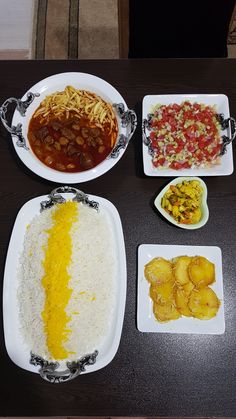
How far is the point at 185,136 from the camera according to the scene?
1502 millimetres

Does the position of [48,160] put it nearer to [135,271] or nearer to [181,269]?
[135,271]

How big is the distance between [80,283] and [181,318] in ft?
1.20

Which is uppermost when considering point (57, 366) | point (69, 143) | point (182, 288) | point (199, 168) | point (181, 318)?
point (69, 143)

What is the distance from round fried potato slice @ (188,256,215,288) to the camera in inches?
52.8

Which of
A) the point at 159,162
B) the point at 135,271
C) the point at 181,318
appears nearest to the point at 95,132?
the point at 159,162

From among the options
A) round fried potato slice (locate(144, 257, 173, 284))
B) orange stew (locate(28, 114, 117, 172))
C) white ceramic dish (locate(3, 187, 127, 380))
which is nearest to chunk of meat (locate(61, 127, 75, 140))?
orange stew (locate(28, 114, 117, 172))

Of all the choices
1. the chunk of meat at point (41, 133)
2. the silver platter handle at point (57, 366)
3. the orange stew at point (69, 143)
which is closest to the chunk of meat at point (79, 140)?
the orange stew at point (69, 143)

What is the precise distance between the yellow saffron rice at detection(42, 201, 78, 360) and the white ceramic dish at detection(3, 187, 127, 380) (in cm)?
9

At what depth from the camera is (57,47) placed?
282cm

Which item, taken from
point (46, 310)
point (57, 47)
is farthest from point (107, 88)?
point (57, 47)

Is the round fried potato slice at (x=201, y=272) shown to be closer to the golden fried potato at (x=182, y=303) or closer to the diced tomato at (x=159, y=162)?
the golden fried potato at (x=182, y=303)

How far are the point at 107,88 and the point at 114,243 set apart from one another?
618mm

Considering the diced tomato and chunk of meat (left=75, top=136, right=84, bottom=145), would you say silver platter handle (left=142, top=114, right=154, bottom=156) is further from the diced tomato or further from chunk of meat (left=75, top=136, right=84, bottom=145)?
chunk of meat (left=75, top=136, right=84, bottom=145)

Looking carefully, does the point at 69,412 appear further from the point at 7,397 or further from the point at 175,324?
the point at 175,324
